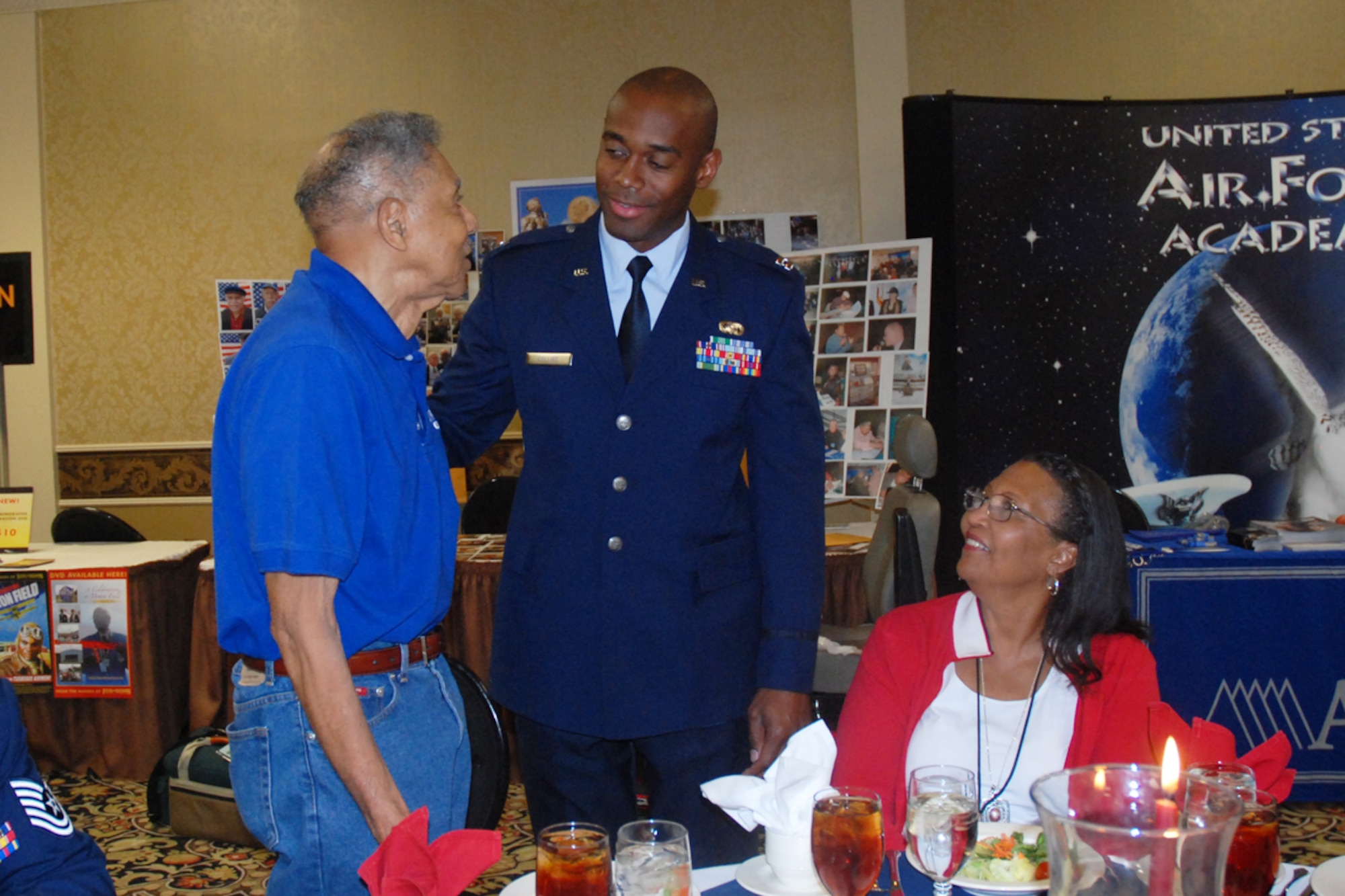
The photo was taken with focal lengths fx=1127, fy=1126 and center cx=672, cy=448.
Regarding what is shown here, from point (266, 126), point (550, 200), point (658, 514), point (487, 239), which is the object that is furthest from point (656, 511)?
point (266, 126)

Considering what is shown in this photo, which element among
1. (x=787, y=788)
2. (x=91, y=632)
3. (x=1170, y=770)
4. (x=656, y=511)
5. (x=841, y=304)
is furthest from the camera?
(x=841, y=304)

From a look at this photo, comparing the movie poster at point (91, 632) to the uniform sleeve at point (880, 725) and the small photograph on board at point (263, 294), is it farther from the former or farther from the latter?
the uniform sleeve at point (880, 725)

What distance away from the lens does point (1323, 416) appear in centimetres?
464

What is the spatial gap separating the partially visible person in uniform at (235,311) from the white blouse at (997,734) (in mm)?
4985

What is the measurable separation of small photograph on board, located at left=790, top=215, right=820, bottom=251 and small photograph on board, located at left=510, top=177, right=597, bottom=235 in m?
1.02

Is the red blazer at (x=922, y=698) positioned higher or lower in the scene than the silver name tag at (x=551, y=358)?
lower

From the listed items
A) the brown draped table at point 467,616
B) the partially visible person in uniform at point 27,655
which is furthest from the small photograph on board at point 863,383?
the partially visible person in uniform at point 27,655

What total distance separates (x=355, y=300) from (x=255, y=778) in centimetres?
58

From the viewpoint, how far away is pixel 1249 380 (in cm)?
466

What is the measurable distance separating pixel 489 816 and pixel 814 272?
3.50 meters

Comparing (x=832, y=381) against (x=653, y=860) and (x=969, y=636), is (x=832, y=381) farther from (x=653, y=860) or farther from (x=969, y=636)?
(x=653, y=860)

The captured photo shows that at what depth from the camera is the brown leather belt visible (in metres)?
1.35

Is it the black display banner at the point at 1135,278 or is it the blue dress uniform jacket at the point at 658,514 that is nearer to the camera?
the blue dress uniform jacket at the point at 658,514

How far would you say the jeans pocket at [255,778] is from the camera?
4.35 feet
